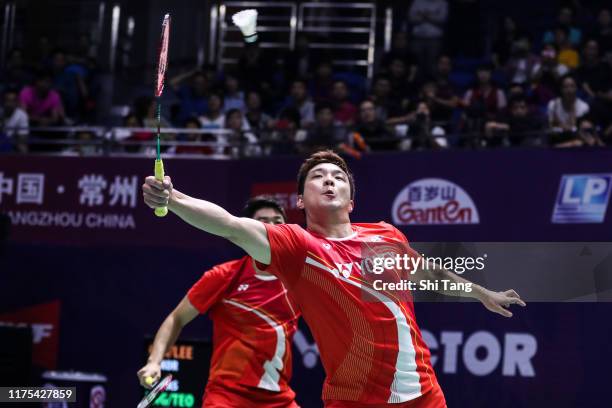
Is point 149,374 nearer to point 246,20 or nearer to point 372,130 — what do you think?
point 246,20

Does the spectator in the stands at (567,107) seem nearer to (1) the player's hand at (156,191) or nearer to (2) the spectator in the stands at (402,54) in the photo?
(2) the spectator in the stands at (402,54)

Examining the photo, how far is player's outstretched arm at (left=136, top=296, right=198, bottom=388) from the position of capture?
19.7 feet

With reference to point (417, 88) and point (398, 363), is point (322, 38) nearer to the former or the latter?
point (417, 88)

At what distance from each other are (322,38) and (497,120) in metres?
4.50

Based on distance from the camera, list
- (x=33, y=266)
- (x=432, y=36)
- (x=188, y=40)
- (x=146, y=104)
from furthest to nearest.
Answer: (x=188, y=40), (x=432, y=36), (x=146, y=104), (x=33, y=266)

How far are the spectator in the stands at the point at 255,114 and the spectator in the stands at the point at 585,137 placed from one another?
3.70 meters

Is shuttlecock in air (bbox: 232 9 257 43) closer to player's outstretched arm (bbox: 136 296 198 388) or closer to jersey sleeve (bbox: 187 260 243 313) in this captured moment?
jersey sleeve (bbox: 187 260 243 313)

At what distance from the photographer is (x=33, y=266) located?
11.5 m

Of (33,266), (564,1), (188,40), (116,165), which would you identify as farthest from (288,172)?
(188,40)

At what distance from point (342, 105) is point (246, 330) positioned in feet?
17.9

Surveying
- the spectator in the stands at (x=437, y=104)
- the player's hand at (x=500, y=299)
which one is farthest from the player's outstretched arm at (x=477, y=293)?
the spectator in the stands at (x=437, y=104)

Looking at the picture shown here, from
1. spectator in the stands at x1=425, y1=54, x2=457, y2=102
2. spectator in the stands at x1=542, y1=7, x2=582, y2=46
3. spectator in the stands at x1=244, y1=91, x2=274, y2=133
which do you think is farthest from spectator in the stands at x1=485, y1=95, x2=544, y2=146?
spectator in the stands at x1=244, y1=91, x2=274, y2=133

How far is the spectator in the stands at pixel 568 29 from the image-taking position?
1229cm

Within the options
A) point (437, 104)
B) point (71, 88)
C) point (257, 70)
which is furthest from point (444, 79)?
point (71, 88)
